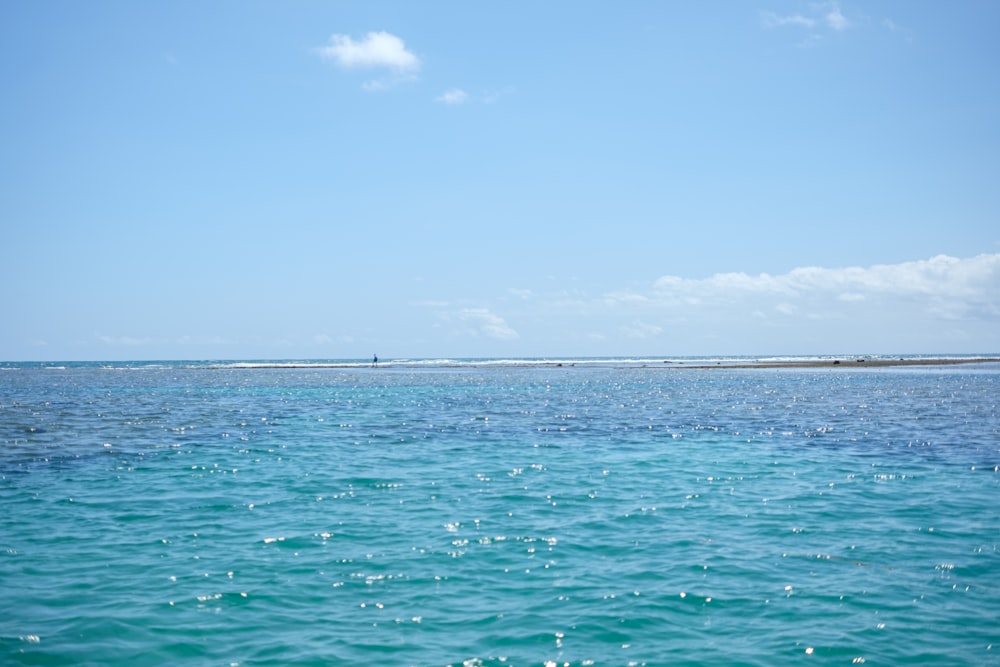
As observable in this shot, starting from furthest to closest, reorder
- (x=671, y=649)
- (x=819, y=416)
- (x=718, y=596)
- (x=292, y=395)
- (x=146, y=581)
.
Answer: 1. (x=292, y=395)
2. (x=819, y=416)
3. (x=146, y=581)
4. (x=718, y=596)
5. (x=671, y=649)

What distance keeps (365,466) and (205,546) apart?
448 inches

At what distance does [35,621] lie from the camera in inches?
447

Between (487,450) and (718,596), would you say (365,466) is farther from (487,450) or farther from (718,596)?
(718,596)

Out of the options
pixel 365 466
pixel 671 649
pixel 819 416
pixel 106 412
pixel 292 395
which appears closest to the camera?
pixel 671 649

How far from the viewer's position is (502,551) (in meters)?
15.2

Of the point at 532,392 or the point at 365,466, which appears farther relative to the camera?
the point at 532,392

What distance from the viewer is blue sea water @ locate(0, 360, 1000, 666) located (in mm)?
10531

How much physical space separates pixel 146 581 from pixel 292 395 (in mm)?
62999

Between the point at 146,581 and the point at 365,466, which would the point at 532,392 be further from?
the point at 146,581

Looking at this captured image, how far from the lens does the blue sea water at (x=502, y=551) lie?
10.5 meters

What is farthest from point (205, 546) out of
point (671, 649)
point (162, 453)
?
point (162, 453)

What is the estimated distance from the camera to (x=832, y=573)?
44.6 ft

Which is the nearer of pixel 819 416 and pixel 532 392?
pixel 819 416

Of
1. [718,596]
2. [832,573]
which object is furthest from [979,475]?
[718,596]
